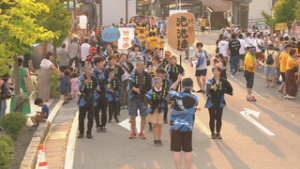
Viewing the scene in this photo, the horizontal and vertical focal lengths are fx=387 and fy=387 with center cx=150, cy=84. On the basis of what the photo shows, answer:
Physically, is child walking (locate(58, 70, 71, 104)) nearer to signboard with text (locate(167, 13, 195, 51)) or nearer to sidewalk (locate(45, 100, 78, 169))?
sidewalk (locate(45, 100, 78, 169))

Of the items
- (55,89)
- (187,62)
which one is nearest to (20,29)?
(55,89)

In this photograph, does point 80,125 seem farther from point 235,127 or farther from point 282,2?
point 282,2

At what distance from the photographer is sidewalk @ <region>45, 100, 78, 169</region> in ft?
26.1

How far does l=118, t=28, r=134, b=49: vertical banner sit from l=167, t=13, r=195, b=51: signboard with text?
5993 mm

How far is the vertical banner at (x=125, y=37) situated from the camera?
18281 mm

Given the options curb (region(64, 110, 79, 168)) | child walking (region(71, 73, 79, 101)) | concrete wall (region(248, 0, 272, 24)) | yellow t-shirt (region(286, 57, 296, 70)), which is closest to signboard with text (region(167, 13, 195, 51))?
child walking (region(71, 73, 79, 101))

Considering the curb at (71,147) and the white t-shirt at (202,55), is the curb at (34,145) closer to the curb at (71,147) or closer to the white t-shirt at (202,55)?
the curb at (71,147)

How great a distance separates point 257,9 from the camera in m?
45.9

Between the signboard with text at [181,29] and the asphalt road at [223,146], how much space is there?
7.76ft

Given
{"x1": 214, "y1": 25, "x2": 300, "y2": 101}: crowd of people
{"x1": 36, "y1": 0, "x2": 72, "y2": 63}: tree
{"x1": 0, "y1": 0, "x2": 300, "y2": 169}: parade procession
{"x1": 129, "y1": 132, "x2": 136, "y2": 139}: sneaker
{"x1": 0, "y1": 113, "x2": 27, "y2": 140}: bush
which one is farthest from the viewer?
{"x1": 36, "y1": 0, "x2": 72, "y2": 63}: tree

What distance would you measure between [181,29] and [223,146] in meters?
4.78

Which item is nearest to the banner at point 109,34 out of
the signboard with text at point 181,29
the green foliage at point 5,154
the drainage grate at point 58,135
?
the signboard with text at point 181,29

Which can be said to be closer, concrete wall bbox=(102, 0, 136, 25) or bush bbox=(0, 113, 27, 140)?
bush bbox=(0, 113, 27, 140)

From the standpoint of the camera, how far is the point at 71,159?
8039 mm
